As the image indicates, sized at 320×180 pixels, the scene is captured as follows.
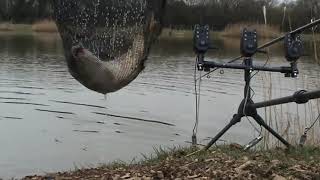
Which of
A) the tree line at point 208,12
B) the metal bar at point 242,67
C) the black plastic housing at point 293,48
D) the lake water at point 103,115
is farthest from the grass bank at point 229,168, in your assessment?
the lake water at point 103,115

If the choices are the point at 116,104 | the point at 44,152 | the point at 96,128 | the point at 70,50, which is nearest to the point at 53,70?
the point at 116,104

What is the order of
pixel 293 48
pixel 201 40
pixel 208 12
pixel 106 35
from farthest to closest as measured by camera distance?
pixel 208 12 → pixel 293 48 → pixel 201 40 → pixel 106 35

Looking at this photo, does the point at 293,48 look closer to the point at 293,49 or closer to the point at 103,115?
the point at 293,49

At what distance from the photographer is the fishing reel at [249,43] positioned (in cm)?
610

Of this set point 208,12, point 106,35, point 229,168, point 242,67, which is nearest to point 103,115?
point 242,67

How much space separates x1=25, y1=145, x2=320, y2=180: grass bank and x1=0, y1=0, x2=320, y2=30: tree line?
1.30 m

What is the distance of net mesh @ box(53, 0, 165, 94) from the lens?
4.05 meters

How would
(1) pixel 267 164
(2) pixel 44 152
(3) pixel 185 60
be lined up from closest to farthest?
(1) pixel 267 164 → (2) pixel 44 152 → (3) pixel 185 60

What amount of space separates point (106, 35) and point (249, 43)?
91.6 inches

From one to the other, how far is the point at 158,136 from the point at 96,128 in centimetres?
134

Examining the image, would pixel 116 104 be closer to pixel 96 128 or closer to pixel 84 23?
pixel 96 128

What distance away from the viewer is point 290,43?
6.27 m

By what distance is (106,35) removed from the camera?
4.18m

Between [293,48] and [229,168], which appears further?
[293,48]
